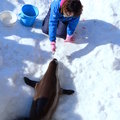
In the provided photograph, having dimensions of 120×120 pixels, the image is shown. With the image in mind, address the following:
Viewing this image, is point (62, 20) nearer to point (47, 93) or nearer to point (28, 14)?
point (28, 14)

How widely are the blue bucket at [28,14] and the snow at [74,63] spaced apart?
0.09 meters

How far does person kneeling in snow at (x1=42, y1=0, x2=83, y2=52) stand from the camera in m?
3.96

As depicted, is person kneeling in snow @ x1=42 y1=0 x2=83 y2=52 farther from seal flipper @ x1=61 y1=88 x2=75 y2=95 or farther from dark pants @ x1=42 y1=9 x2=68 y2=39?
seal flipper @ x1=61 y1=88 x2=75 y2=95

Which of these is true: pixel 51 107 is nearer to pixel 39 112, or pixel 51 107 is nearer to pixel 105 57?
pixel 39 112

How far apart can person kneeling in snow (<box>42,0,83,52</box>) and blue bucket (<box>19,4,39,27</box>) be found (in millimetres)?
170

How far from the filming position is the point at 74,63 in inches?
174

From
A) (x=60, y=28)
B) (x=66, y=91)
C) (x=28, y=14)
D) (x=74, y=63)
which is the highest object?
(x=28, y=14)

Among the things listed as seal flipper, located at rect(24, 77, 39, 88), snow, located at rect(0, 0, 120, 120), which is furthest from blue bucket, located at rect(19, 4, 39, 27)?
seal flipper, located at rect(24, 77, 39, 88)

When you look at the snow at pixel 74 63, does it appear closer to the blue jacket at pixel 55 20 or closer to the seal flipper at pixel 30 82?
the seal flipper at pixel 30 82

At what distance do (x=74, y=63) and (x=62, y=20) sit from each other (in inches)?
23.4

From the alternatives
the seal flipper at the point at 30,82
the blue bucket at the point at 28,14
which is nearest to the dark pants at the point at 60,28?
the blue bucket at the point at 28,14

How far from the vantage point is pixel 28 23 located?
4.68m

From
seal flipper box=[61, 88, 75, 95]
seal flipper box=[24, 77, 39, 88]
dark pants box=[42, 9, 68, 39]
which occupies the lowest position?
seal flipper box=[61, 88, 75, 95]

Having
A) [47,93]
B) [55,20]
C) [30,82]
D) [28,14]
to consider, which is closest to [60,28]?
[55,20]
